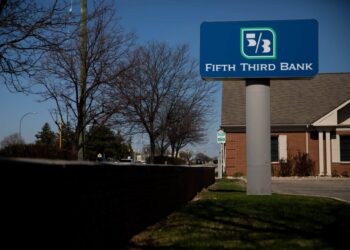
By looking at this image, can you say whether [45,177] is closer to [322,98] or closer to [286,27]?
[286,27]

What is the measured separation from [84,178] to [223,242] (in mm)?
2883

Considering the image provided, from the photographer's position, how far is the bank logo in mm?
17203

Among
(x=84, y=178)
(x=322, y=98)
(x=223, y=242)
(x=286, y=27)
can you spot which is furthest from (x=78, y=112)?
(x=322, y=98)

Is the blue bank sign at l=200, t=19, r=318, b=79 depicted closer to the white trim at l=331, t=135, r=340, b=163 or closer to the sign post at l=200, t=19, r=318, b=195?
the sign post at l=200, t=19, r=318, b=195

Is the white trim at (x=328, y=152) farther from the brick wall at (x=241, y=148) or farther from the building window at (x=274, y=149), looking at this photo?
the building window at (x=274, y=149)

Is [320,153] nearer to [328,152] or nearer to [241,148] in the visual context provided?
[328,152]

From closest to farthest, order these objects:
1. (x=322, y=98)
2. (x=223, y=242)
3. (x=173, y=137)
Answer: (x=223, y=242)
(x=173, y=137)
(x=322, y=98)

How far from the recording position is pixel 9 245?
3914 millimetres

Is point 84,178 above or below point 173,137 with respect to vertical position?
below

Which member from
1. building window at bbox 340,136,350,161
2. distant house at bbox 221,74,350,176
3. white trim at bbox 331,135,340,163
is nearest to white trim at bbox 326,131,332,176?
distant house at bbox 221,74,350,176

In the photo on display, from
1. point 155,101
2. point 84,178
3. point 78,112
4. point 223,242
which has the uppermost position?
point 155,101

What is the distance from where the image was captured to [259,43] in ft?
56.7

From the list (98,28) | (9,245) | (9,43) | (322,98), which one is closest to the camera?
(9,245)

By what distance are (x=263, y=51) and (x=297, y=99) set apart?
24370mm
